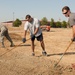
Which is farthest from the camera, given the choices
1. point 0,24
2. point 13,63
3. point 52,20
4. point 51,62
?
point 52,20

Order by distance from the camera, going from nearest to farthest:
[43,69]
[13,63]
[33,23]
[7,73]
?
[7,73] → [43,69] → [13,63] → [33,23]

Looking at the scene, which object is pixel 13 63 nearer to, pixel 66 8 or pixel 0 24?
pixel 66 8

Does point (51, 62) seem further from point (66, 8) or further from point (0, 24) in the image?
point (0, 24)

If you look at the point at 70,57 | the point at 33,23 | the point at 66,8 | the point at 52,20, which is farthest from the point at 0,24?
the point at 52,20

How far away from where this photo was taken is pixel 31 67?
869 centimetres

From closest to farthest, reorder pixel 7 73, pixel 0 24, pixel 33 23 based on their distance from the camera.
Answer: pixel 7 73, pixel 33 23, pixel 0 24

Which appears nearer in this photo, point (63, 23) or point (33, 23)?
point (33, 23)

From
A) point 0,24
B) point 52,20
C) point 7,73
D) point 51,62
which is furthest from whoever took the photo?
point 52,20

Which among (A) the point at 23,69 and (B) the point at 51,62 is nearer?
(A) the point at 23,69

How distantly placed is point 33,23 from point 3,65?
2.79 meters

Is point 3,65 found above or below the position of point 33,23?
below

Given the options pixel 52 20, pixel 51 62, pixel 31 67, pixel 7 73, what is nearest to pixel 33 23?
pixel 51 62

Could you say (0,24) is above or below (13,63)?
above

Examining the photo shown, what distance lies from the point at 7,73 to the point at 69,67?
90.9 inches
